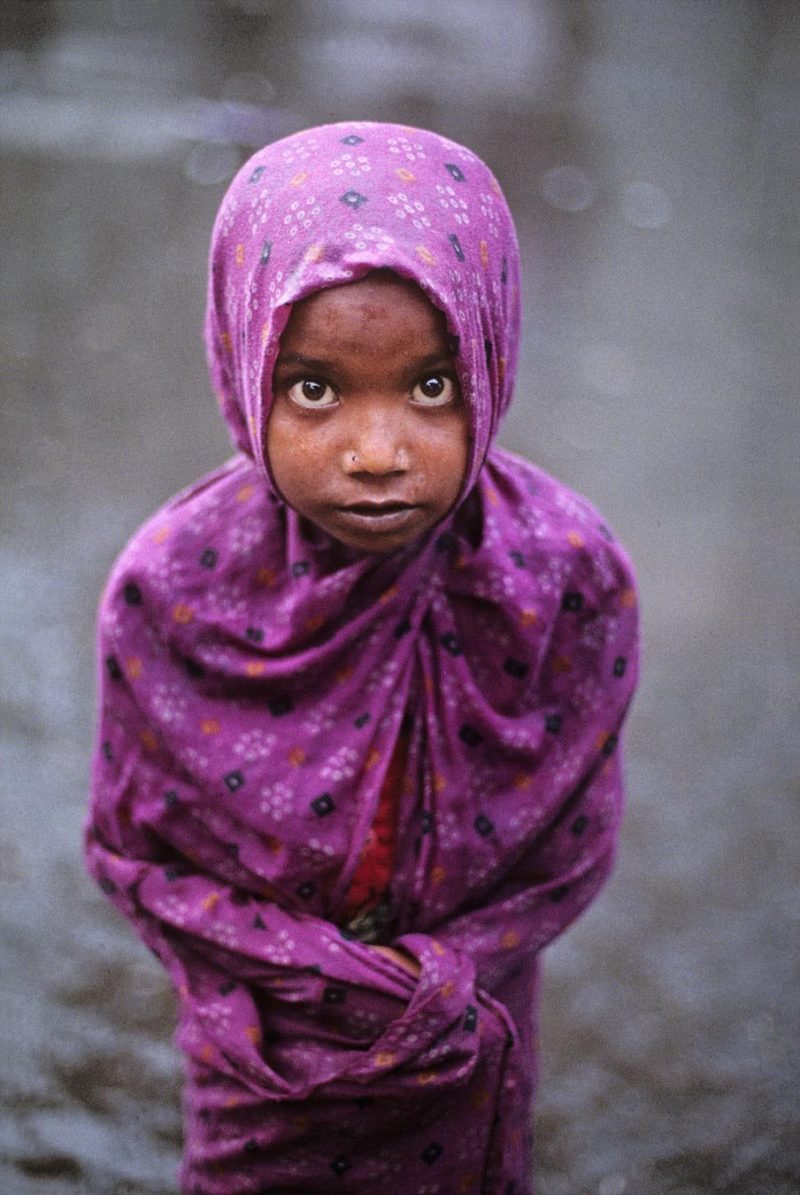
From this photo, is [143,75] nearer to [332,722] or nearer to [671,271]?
[671,271]

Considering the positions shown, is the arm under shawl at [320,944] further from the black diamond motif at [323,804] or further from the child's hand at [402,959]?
the black diamond motif at [323,804]

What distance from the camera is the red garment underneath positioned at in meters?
1.78

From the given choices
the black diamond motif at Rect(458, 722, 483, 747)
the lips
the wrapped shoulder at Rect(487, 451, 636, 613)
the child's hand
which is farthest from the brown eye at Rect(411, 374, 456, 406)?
the child's hand

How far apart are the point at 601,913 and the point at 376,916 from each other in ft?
5.16

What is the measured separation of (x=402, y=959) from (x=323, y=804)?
215 mm

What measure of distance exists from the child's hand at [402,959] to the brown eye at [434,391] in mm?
672

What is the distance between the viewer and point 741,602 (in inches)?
173

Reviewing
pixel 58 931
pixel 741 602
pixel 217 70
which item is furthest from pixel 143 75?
pixel 58 931

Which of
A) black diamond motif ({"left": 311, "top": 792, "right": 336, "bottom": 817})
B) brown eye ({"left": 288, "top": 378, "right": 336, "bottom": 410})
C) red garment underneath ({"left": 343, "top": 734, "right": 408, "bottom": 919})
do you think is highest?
brown eye ({"left": 288, "top": 378, "right": 336, "bottom": 410})

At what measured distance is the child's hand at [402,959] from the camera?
1.71 metres

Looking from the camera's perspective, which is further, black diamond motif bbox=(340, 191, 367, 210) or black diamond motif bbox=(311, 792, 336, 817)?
black diamond motif bbox=(311, 792, 336, 817)

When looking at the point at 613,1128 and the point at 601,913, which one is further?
the point at 601,913

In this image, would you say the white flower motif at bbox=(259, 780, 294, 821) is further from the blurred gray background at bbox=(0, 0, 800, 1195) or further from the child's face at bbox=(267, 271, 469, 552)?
the blurred gray background at bbox=(0, 0, 800, 1195)

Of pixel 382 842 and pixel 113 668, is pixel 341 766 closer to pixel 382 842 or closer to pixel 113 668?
pixel 382 842
